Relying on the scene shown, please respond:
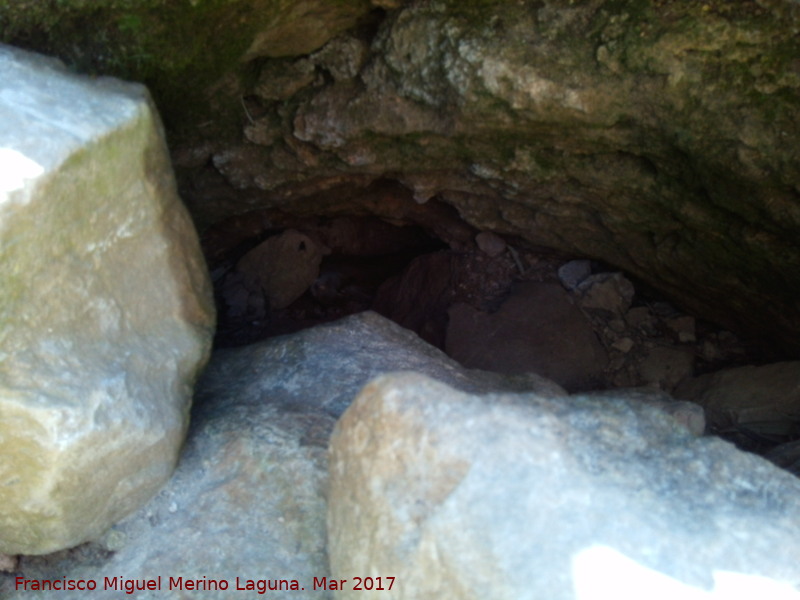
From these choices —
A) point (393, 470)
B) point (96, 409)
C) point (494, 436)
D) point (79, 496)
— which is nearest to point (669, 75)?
point (494, 436)

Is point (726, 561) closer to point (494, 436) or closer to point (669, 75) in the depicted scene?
point (494, 436)

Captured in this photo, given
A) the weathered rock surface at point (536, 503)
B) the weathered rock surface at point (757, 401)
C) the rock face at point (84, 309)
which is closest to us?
the weathered rock surface at point (536, 503)

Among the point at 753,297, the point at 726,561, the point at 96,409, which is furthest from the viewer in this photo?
→ the point at 753,297

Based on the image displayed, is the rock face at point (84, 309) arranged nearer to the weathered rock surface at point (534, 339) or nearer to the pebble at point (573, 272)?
the weathered rock surface at point (534, 339)

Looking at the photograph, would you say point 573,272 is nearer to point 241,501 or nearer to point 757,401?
point 757,401

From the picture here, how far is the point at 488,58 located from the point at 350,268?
186 cm

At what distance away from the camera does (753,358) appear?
2.61 metres

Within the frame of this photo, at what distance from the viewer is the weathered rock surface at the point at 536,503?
100 cm

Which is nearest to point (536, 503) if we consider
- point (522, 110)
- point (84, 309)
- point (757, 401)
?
point (84, 309)

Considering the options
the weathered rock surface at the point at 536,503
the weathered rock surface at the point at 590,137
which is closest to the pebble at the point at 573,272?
the weathered rock surface at the point at 590,137

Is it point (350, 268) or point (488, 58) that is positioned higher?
point (488, 58)

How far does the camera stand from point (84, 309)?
130 cm

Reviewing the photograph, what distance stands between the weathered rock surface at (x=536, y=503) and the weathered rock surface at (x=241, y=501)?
0.21 metres

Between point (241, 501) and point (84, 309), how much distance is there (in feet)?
1.68
